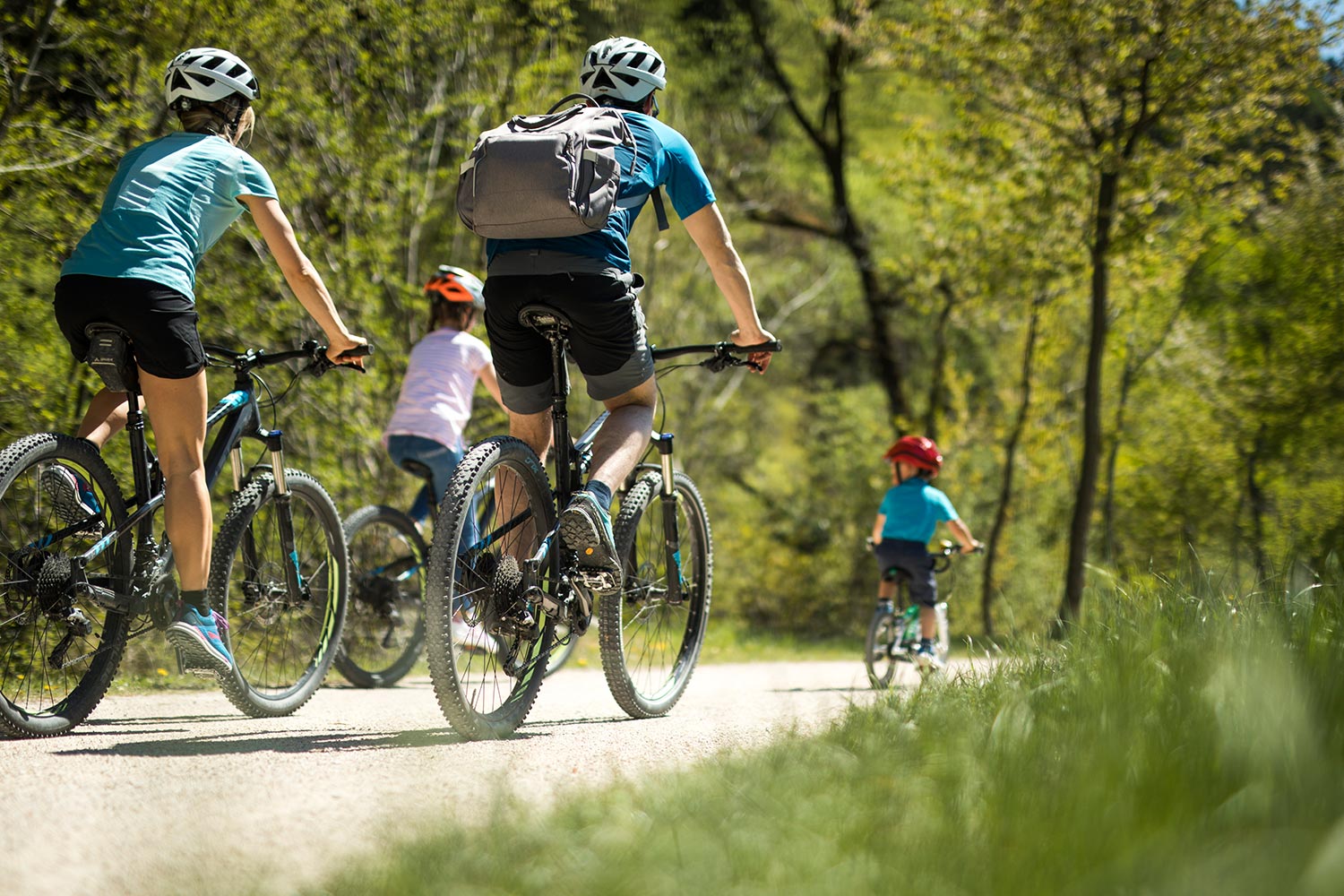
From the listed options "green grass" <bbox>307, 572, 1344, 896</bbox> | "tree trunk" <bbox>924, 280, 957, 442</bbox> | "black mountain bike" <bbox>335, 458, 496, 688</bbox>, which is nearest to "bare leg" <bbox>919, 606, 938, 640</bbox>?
"black mountain bike" <bbox>335, 458, 496, 688</bbox>

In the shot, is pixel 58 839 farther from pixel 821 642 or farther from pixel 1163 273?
pixel 1163 273

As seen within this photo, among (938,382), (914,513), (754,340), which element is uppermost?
(938,382)

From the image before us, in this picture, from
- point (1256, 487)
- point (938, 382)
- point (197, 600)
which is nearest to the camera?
point (197, 600)

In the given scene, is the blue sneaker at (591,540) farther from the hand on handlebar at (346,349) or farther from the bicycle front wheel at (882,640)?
the bicycle front wheel at (882,640)

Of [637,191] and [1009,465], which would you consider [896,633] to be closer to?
[637,191]

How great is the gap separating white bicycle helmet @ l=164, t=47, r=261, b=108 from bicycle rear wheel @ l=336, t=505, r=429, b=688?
8.99 feet

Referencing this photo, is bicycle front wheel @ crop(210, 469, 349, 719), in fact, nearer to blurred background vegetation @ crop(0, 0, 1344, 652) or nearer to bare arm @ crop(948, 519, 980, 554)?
blurred background vegetation @ crop(0, 0, 1344, 652)

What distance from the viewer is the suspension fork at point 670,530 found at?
542 cm

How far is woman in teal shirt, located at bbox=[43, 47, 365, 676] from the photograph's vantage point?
448 centimetres

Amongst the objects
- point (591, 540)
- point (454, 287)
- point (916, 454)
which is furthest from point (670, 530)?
point (916, 454)

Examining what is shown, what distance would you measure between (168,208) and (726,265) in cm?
201

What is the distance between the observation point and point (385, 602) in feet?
24.0

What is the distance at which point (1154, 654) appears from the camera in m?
3.82

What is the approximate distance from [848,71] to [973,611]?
9.95 meters
